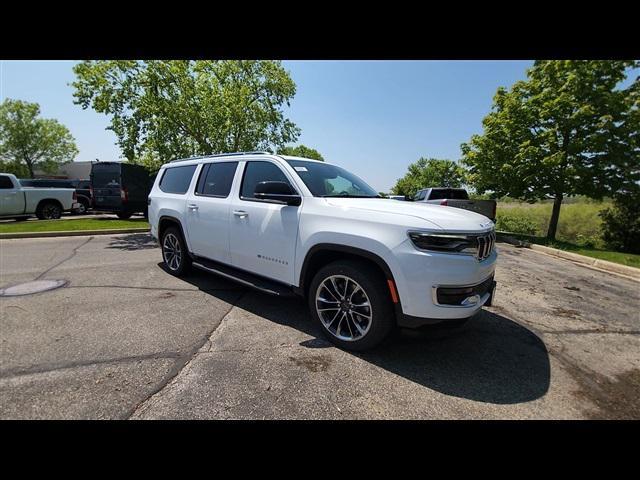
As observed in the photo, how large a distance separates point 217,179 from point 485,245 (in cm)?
352

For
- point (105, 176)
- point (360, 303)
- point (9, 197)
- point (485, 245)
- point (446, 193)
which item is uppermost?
point (446, 193)

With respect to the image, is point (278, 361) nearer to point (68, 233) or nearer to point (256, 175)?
point (256, 175)

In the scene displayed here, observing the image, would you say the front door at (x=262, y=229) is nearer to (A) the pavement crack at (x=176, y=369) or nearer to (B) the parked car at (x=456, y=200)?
(A) the pavement crack at (x=176, y=369)

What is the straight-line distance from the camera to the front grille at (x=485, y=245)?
260 centimetres

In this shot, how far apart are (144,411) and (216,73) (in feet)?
43.6

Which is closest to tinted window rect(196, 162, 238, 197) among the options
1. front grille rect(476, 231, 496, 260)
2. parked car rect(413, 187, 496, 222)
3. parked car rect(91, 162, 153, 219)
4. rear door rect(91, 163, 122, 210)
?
front grille rect(476, 231, 496, 260)

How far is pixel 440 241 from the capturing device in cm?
246

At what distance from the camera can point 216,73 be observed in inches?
480

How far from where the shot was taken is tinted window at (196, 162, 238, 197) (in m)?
4.11

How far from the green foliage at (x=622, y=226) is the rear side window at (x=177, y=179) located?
47.4 ft

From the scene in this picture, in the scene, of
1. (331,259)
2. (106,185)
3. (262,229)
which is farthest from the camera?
(106,185)

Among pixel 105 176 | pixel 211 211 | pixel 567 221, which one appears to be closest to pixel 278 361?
pixel 211 211

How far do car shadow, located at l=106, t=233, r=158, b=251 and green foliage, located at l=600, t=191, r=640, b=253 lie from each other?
1601cm
